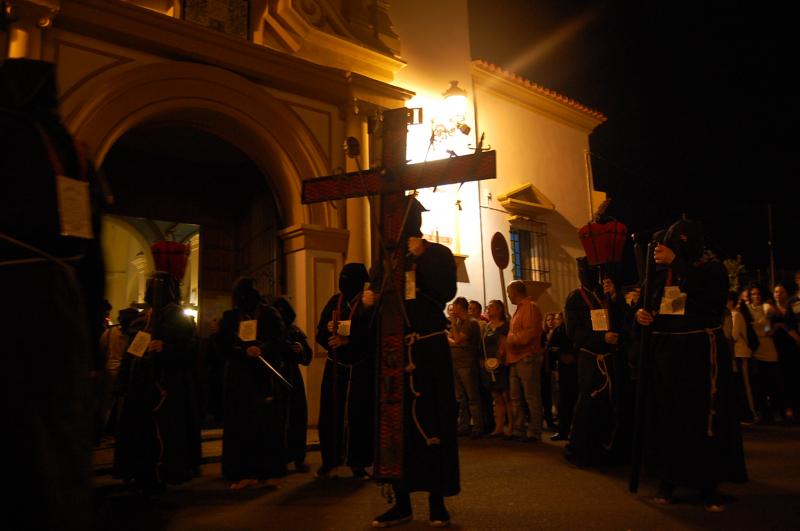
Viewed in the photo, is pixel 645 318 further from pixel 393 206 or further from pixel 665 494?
pixel 393 206

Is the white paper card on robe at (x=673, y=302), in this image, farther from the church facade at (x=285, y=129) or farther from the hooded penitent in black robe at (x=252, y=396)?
the hooded penitent in black robe at (x=252, y=396)

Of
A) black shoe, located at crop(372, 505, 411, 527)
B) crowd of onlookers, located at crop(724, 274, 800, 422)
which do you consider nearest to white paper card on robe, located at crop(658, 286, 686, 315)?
black shoe, located at crop(372, 505, 411, 527)

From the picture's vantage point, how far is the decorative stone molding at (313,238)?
1002cm

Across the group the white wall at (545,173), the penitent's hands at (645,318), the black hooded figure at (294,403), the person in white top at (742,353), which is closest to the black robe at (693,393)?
the penitent's hands at (645,318)

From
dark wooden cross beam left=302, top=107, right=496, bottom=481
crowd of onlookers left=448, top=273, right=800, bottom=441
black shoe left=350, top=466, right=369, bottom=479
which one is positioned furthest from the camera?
crowd of onlookers left=448, top=273, right=800, bottom=441

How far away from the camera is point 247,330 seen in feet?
20.5

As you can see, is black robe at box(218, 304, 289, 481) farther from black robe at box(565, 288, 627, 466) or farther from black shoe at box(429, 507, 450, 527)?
black robe at box(565, 288, 627, 466)

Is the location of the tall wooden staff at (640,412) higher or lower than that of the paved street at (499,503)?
higher

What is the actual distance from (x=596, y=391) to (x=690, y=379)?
1.73 metres

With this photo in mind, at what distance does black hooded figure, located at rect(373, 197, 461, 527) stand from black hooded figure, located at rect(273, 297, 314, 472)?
249 centimetres

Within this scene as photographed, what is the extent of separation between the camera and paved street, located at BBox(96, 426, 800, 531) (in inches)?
169

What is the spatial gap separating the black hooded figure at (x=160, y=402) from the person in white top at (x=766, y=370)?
838 centimetres

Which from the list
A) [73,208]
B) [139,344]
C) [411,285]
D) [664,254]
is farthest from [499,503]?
[73,208]

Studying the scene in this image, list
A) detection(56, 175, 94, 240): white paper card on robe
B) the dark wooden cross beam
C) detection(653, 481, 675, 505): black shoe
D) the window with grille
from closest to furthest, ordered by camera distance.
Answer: detection(56, 175, 94, 240): white paper card on robe, the dark wooden cross beam, detection(653, 481, 675, 505): black shoe, the window with grille
